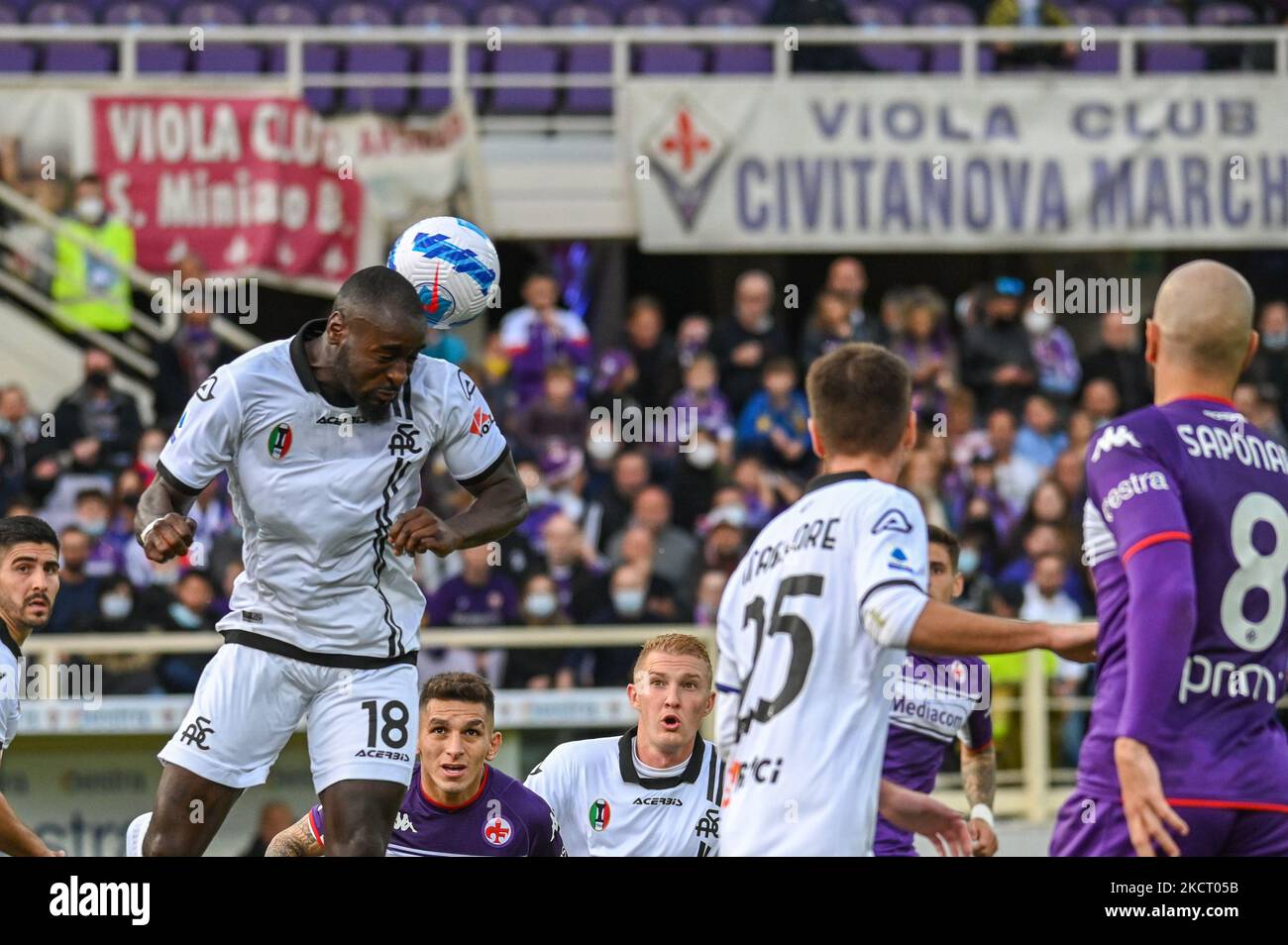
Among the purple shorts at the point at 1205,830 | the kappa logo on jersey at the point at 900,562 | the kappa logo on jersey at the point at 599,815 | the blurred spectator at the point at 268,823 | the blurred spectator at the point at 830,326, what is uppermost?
the blurred spectator at the point at 830,326

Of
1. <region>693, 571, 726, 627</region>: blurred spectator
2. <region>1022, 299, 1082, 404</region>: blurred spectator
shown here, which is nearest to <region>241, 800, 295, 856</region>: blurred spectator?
<region>693, 571, 726, 627</region>: blurred spectator

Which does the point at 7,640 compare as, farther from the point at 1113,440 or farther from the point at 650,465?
the point at 650,465

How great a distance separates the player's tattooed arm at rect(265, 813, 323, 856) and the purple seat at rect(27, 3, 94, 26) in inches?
501

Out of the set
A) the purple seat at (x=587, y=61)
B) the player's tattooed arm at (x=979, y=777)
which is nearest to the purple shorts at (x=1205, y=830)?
the player's tattooed arm at (x=979, y=777)

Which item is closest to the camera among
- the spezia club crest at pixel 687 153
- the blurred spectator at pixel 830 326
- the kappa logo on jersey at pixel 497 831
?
the kappa logo on jersey at pixel 497 831

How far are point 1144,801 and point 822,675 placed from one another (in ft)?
2.68

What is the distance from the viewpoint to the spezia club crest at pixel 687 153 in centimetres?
1688

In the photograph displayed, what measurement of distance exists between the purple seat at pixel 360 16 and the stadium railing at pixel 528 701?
7.43 m

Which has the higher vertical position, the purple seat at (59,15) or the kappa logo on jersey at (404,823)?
the purple seat at (59,15)

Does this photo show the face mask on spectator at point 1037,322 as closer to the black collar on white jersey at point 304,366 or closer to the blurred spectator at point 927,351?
the blurred spectator at point 927,351

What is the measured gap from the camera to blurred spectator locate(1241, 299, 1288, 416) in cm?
1591

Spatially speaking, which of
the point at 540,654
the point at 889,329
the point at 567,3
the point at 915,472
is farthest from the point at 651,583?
the point at 567,3

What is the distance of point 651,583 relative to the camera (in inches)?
527

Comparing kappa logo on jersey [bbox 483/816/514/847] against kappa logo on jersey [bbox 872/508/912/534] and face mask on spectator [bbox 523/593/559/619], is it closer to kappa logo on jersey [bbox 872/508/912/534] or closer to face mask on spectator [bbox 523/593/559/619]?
kappa logo on jersey [bbox 872/508/912/534]
